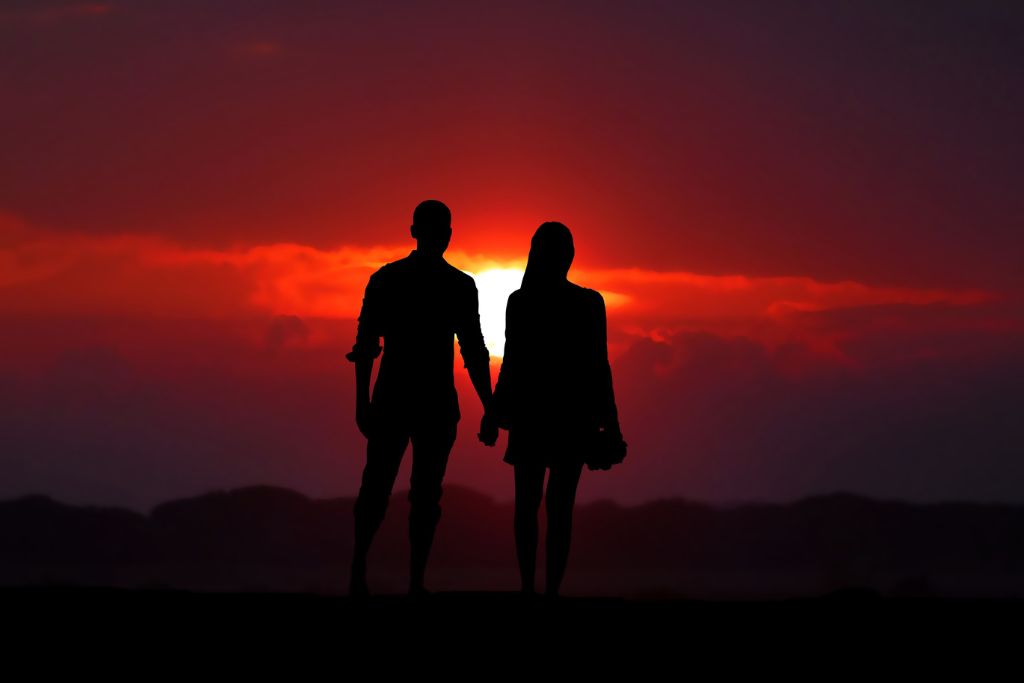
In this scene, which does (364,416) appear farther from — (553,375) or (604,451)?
(604,451)

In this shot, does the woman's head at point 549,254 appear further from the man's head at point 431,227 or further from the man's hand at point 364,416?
the man's hand at point 364,416

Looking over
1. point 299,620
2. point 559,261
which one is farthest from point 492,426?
point 299,620

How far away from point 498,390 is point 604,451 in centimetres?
105

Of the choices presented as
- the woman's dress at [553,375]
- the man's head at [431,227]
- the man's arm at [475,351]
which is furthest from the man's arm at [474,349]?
the man's head at [431,227]

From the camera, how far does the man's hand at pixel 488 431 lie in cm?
1130

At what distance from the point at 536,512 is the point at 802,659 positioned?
2691 millimetres

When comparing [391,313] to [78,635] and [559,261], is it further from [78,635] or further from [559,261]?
[78,635]

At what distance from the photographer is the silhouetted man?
1115cm

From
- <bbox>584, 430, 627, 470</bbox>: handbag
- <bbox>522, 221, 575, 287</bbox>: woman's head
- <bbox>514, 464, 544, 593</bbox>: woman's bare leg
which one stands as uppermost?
<bbox>522, 221, 575, 287</bbox>: woman's head

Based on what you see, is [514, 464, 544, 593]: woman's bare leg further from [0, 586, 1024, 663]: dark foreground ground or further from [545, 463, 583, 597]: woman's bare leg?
[0, 586, 1024, 663]: dark foreground ground

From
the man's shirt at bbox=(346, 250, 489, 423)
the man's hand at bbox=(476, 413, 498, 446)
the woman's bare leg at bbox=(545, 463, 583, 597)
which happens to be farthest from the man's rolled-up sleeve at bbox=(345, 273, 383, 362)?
the woman's bare leg at bbox=(545, 463, 583, 597)

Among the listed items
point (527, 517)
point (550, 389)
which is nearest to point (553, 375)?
point (550, 389)

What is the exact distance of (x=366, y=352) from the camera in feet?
36.8

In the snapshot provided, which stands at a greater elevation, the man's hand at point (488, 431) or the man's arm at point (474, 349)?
the man's arm at point (474, 349)
